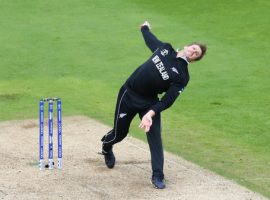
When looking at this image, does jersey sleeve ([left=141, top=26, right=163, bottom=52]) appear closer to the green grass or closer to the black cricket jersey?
the black cricket jersey

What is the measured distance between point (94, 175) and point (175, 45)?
910 cm

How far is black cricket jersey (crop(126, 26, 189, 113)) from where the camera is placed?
10852 mm

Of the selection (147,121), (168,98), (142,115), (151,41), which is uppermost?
(151,41)

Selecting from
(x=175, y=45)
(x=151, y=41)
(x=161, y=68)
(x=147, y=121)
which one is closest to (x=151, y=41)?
(x=151, y=41)

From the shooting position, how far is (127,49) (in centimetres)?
2012

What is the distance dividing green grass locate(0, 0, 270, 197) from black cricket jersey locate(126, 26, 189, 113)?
172 cm

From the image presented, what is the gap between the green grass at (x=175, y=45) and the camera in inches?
531

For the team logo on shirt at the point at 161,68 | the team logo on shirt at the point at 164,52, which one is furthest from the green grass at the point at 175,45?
the team logo on shirt at the point at 164,52

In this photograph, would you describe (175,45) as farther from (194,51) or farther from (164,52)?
(194,51)

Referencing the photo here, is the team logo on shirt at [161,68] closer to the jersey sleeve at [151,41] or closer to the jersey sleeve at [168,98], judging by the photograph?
the jersey sleeve at [168,98]

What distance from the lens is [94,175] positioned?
11.6 meters

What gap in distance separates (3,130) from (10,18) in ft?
31.2

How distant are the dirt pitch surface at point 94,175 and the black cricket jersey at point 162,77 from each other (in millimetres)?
1207

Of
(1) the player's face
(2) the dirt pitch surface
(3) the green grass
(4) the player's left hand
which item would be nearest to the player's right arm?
(1) the player's face
